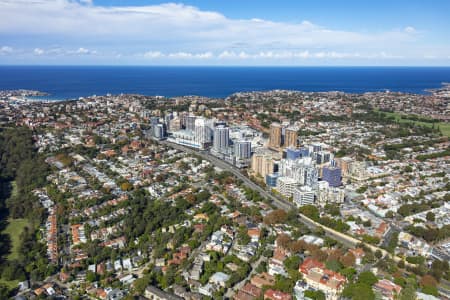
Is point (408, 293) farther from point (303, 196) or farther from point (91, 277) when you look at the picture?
point (91, 277)

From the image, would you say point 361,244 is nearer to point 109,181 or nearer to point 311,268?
point 311,268

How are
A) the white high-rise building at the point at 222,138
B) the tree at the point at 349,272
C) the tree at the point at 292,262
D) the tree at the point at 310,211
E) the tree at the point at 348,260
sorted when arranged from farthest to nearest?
1. the white high-rise building at the point at 222,138
2. the tree at the point at 310,211
3. the tree at the point at 348,260
4. the tree at the point at 292,262
5. the tree at the point at 349,272

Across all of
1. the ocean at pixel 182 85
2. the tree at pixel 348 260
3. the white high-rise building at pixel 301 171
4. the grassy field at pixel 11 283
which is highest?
the ocean at pixel 182 85

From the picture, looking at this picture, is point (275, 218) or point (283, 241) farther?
point (275, 218)

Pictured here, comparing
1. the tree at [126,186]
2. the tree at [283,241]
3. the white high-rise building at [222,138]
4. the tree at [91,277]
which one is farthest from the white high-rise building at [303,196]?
the tree at [91,277]

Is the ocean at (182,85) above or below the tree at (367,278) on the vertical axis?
above

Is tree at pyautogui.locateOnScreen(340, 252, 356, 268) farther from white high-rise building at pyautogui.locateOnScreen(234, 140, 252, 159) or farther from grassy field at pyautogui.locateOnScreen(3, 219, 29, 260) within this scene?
white high-rise building at pyautogui.locateOnScreen(234, 140, 252, 159)

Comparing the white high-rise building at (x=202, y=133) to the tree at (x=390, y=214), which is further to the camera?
the white high-rise building at (x=202, y=133)

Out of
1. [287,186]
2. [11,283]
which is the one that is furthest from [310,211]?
[11,283]

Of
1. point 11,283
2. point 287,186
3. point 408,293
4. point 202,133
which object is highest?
point 202,133

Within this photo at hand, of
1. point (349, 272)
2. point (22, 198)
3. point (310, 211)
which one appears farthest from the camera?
point (22, 198)

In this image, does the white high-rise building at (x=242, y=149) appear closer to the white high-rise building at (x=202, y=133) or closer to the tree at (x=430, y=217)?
the white high-rise building at (x=202, y=133)
